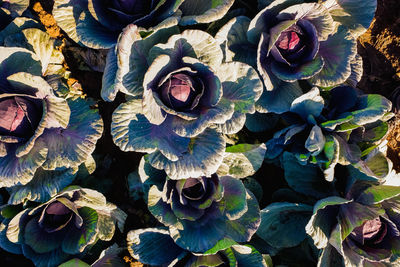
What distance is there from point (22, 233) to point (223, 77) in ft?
4.78

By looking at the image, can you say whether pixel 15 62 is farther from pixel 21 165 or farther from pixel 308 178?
pixel 308 178

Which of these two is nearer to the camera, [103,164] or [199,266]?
[199,266]

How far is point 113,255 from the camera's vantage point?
2.22 metres

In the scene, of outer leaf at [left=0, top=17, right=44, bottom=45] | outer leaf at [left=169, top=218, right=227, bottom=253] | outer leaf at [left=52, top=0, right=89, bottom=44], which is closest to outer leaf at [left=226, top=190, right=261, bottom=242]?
outer leaf at [left=169, top=218, right=227, bottom=253]

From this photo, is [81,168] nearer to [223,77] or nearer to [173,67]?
[173,67]

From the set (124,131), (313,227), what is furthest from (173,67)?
(313,227)

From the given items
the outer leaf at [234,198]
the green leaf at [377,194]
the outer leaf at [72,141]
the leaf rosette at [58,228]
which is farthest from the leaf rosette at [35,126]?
the green leaf at [377,194]

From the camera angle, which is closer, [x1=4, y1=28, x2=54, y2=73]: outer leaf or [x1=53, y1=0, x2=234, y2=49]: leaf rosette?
[x1=53, y1=0, x2=234, y2=49]: leaf rosette

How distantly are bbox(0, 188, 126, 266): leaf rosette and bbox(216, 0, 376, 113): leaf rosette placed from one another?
1.18 metres

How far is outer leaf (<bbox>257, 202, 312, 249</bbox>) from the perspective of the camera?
2.21m

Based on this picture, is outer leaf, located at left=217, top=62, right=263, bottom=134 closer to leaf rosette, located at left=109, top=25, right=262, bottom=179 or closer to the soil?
leaf rosette, located at left=109, top=25, right=262, bottom=179

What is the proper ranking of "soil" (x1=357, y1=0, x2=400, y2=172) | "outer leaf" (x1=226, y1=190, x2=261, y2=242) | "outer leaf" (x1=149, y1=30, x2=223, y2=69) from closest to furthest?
"outer leaf" (x1=149, y1=30, x2=223, y2=69) < "outer leaf" (x1=226, y1=190, x2=261, y2=242) < "soil" (x1=357, y1=0, x2=400, y2=172)

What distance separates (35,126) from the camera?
189cm

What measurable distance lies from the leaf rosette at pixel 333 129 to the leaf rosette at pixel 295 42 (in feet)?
0.42
